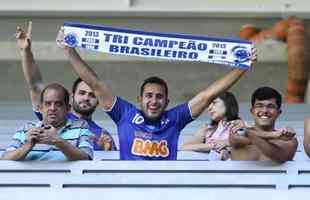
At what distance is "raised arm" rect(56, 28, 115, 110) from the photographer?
18.9 ft

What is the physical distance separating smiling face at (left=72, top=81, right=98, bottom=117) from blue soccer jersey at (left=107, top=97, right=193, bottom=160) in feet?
1.80

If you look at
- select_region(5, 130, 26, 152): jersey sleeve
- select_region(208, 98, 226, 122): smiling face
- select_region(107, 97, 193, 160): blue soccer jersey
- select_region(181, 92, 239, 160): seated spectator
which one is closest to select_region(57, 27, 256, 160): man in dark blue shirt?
select_region(107, 97, 193, 160): blue soccer jersey

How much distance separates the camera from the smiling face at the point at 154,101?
5715 mm

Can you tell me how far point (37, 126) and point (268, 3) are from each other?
5.97 m

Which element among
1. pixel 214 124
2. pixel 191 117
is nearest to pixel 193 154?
pixel 214 124

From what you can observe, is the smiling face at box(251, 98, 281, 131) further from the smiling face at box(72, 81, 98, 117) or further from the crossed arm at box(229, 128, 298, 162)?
the smiling face at box(72, 81, 98, 117)

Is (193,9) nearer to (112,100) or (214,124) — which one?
(214,124)

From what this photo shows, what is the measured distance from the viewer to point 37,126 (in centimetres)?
534

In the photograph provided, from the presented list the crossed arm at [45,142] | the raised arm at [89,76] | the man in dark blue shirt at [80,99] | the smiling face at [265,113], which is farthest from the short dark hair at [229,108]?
the crossed arm at [45,142]

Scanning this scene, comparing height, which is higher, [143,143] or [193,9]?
[193,9]

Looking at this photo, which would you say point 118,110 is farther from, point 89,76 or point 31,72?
point 31,72

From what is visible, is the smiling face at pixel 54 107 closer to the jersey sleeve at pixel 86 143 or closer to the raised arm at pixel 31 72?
the jersey sleeve at pixel 86 143

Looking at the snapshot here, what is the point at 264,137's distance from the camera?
5.15 m

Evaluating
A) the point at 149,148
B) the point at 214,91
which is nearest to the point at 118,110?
the point at 149,148
